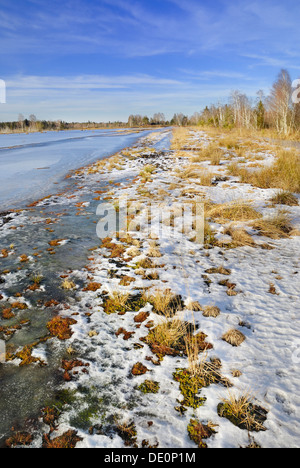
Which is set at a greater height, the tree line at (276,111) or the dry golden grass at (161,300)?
the tree line at (276,111)

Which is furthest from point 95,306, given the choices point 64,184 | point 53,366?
point 64,184

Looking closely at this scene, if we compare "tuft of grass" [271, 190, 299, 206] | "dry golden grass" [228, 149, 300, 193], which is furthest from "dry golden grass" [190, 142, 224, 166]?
"tuft of grass" [271, 190, 299, 206]

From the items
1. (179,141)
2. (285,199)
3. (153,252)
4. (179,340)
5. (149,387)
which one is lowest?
(149,387)

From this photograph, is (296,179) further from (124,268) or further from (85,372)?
(85,372)

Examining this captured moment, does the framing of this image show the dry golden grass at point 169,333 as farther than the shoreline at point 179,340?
Yes

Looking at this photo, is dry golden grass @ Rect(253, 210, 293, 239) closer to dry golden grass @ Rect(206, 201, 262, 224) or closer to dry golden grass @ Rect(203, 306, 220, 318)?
dry golden grass @ Rect(206, 201, 262, 224)

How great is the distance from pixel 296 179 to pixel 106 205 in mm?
6762

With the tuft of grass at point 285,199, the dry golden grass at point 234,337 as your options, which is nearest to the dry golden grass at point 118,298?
the dry golden grass at point 234,337

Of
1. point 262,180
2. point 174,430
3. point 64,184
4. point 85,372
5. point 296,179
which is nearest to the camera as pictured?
point 174,430

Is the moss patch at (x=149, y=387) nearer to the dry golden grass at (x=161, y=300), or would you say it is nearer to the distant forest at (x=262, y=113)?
the dry golden grass at (x=161, y=300)

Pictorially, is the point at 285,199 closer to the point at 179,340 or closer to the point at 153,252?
the point at 153,252

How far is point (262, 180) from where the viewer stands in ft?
30.8

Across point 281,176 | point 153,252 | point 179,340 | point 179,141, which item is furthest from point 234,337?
point 179,141
